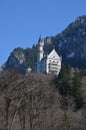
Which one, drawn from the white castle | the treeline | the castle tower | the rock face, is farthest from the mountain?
the treeline

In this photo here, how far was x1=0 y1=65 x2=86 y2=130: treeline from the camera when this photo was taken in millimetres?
29628

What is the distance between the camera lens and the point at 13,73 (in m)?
30.7

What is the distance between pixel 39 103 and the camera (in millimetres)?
36281

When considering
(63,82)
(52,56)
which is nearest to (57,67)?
(52,56)

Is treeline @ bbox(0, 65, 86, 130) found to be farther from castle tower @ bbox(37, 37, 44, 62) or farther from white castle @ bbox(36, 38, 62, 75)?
castle tower @ bbox(37, 37, 44, 62)

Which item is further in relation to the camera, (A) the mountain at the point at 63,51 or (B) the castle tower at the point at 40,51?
(A) the mountain at the point at 63,51

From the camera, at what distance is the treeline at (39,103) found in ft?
97.2

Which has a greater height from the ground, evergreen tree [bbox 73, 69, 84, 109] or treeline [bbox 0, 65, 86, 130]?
evergreen tree [bbox 73, 69, 84, 109]

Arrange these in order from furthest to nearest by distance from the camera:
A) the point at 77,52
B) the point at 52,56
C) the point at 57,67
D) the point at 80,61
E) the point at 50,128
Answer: the point at 77,52 → the point at 80,61 → the point at 52,56 → the point at 57,67 → the point at 50,128

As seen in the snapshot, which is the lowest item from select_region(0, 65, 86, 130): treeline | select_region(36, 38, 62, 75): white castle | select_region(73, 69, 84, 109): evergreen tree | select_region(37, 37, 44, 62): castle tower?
select_region(0, 65, 86, 130): treeline

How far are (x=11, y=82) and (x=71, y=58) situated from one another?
150452 millimetres

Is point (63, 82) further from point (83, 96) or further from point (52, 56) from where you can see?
point (52, 56)

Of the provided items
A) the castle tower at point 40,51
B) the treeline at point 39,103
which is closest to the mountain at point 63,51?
the castle tower at point 40,51

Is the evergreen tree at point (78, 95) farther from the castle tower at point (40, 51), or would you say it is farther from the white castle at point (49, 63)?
Result: the castle tower at point (40, 51)
